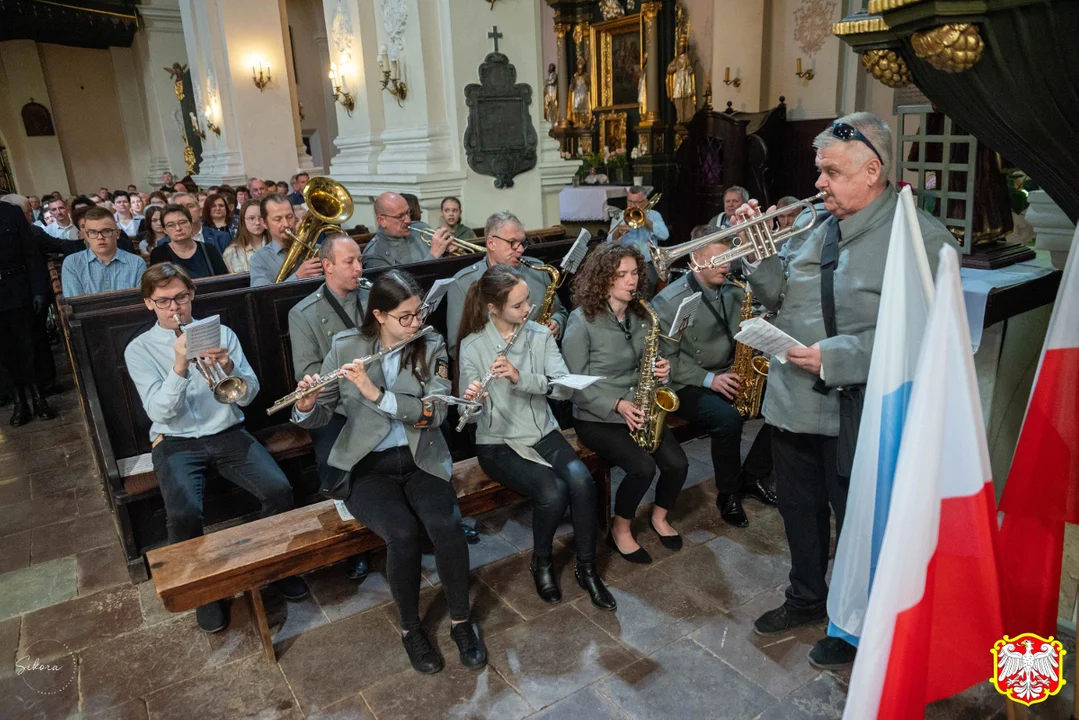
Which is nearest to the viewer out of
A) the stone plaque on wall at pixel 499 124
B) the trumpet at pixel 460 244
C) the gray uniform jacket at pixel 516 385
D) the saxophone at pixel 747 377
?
the gray uniform jacket at pixel 516 385

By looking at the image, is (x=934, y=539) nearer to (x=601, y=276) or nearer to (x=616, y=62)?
(x=601, y=276)

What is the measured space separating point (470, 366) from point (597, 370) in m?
0.63

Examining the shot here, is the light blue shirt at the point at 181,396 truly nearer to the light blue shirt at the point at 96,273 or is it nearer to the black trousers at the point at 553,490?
the black trousers at the point at 553,490

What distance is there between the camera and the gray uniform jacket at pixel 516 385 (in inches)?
131

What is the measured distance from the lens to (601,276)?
11.5ft

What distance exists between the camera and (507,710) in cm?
263

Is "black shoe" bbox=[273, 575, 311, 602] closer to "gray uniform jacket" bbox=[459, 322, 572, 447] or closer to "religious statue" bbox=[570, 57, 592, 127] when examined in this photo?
"gray uniform jacket" bbox=[459, 322, 572, 447]

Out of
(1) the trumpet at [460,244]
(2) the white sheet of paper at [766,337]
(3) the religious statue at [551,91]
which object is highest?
(3) the religious statue at [551,91]

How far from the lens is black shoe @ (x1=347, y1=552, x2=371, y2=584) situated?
349 cm

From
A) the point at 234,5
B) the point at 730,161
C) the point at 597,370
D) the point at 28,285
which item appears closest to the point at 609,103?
the point at 730,161

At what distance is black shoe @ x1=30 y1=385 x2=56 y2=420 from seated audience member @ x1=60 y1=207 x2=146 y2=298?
176 cm

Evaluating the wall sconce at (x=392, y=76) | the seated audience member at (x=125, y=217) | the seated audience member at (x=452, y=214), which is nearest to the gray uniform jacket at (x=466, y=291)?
the seated audience member at (x=452, y=214)

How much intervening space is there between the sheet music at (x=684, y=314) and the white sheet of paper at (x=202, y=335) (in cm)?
198

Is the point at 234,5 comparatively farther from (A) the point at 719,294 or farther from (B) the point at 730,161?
(A) the point at 719,294
